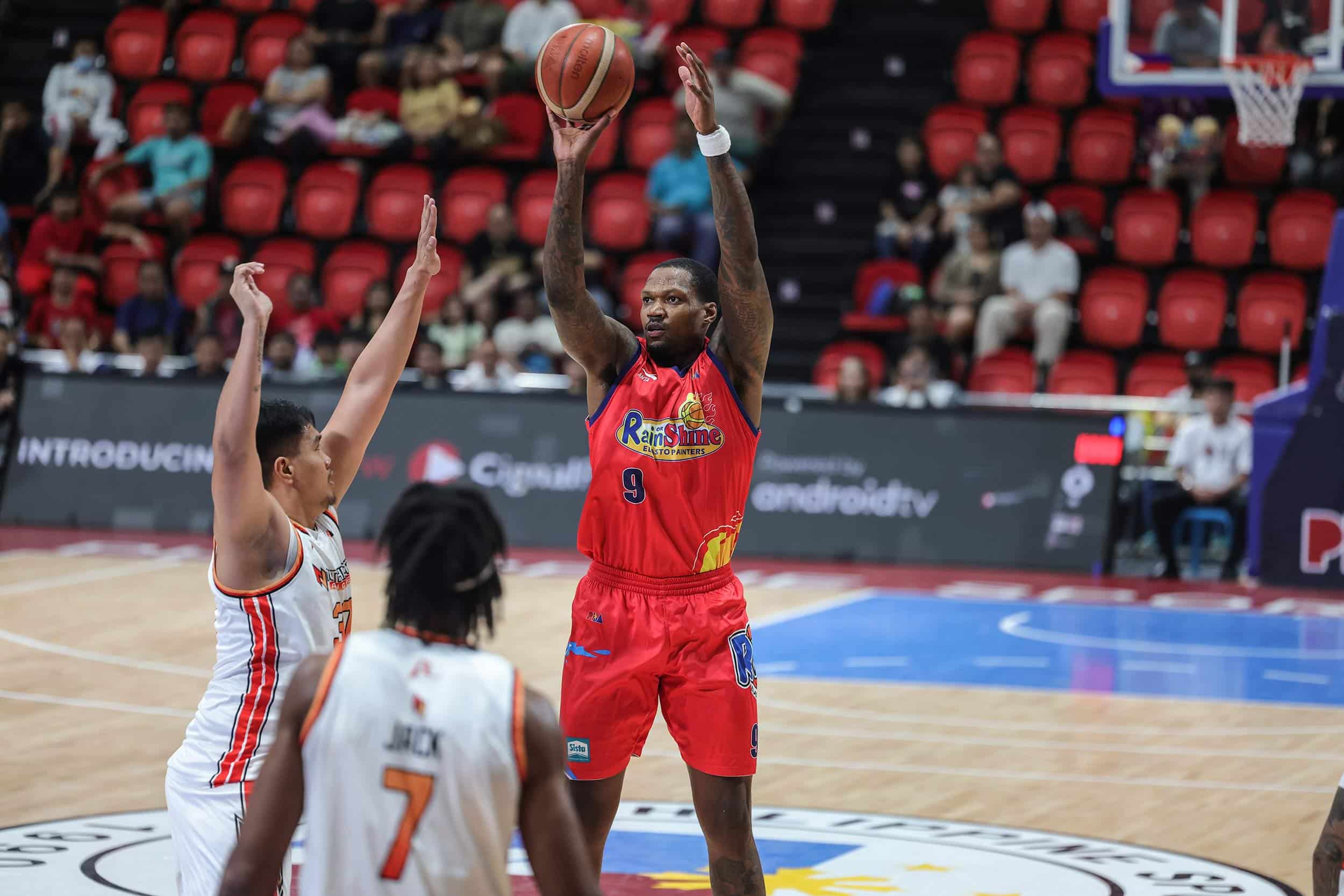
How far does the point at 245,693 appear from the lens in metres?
4.35

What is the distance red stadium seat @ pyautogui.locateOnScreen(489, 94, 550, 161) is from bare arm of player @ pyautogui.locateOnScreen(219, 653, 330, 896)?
16.1 m

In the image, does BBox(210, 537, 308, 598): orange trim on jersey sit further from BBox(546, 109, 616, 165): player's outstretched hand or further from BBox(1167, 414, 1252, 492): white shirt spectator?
BBox(1167, 414, 1252, 492): white shirt spectator

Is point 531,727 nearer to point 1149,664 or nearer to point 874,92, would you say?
point 1149,664

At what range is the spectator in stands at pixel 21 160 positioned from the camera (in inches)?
760

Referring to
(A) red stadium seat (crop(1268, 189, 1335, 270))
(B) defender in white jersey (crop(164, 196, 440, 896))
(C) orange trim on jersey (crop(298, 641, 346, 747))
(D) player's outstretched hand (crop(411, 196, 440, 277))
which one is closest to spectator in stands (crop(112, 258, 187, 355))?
(A) red stadium seat (crop(1268, 189, 1335, 270))

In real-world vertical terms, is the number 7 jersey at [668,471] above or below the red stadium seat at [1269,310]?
below

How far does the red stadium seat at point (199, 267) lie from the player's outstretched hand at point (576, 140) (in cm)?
1359

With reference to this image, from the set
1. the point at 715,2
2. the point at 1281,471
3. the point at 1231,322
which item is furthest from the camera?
the point at 715,2

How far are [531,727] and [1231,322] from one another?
14.7m

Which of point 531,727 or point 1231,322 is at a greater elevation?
point 1231,322

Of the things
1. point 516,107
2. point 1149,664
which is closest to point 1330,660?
point 1149,664

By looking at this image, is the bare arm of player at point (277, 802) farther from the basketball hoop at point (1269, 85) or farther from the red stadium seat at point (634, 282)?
the red stadium seat at point (634, 282)

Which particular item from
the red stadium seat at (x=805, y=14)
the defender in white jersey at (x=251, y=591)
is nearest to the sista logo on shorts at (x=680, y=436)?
the defender in white jersey at (x=251, y=591)

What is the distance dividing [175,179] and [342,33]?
8.16 ft
